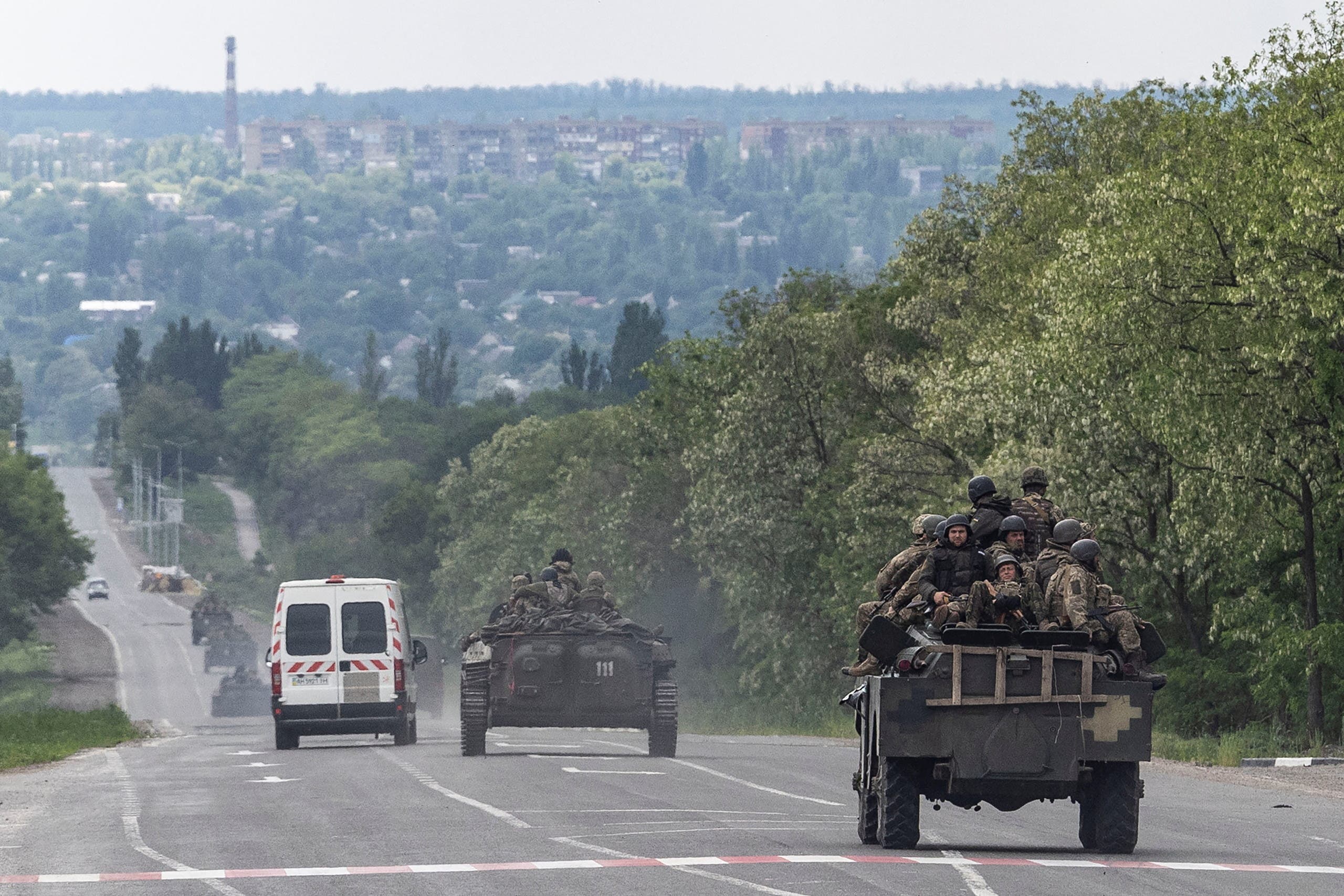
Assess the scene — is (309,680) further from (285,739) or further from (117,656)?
(117,656)

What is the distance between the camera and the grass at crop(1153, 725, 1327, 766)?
29406 millimetres

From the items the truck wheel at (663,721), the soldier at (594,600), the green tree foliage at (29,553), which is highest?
the soldier at (594,600)

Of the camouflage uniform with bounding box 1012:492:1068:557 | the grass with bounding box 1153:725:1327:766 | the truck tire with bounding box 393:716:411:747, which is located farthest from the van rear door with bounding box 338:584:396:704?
the camouflage uniform with bounding box 1012:492:1068:557

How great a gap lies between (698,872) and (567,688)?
14.4 m

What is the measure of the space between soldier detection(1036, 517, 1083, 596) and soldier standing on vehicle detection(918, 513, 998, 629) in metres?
0.45

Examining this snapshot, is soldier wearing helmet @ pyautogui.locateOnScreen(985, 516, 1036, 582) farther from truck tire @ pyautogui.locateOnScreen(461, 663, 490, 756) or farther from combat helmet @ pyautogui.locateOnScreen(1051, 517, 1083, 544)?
truck tire @ pyautogui.locateOnScreen(461, 663, 490, 756)

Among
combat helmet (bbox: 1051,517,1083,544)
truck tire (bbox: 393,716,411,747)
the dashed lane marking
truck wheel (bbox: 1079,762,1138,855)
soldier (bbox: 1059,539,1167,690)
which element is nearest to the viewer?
the dashed lane marking

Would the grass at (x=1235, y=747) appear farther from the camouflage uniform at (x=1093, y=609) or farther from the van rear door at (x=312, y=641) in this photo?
the camouflage uniform at (x=1093, y=609)

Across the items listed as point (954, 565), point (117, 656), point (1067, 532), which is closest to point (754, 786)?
point (1067, 532)

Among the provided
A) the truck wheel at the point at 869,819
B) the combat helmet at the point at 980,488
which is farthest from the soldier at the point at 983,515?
the truck wheel at the point at 869,819

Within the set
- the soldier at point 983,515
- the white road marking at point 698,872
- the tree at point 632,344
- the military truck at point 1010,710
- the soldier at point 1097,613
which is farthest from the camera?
the tree at point 632,344

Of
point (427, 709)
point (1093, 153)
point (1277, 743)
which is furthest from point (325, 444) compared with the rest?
point (1277, 743)

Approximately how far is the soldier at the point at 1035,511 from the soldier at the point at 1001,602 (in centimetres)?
104

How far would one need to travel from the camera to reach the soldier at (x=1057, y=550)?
15164 mm
